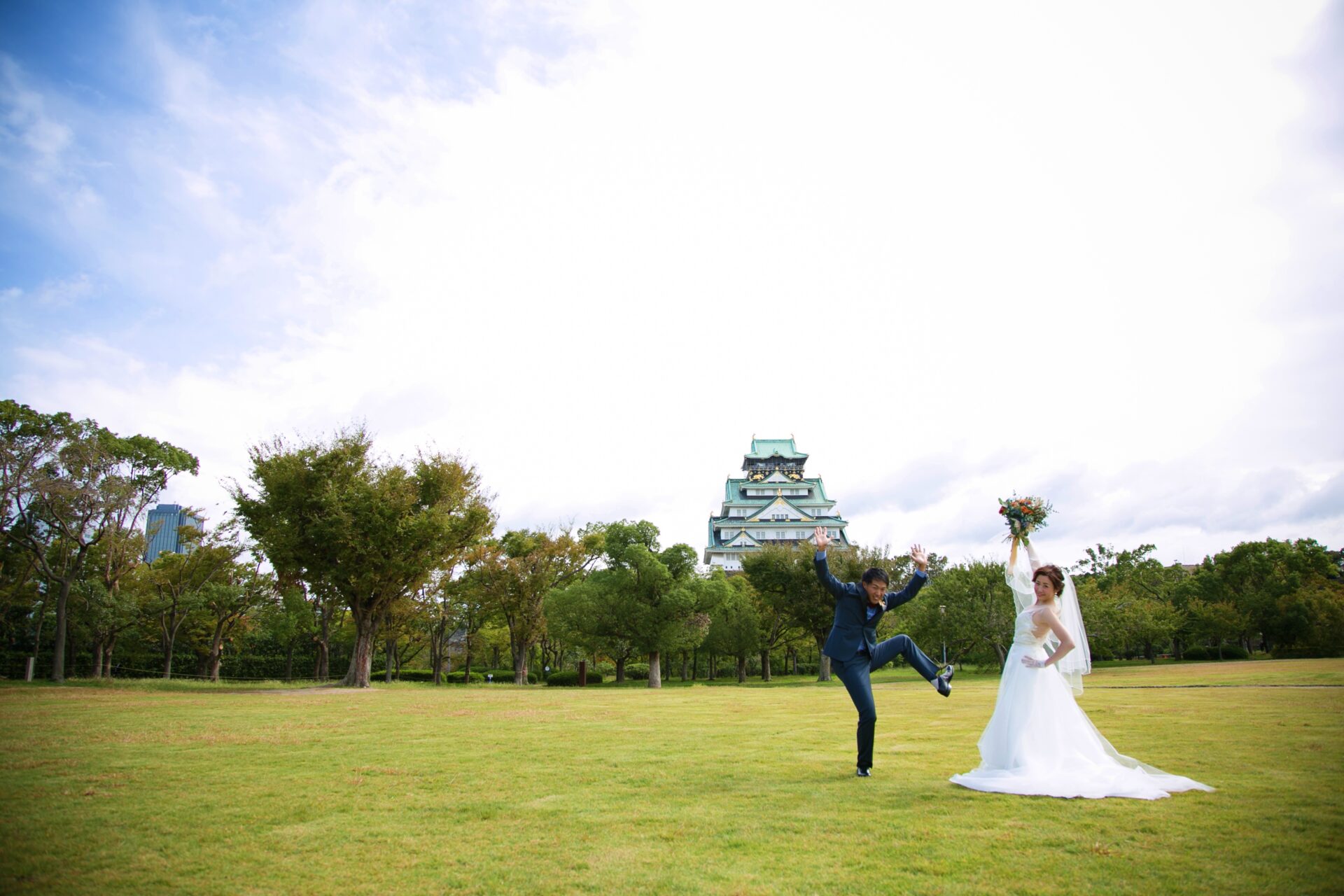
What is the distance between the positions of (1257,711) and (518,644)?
41375 mm

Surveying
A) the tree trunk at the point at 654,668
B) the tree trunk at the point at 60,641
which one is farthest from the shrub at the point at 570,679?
the tree trunk at the point at 60,641

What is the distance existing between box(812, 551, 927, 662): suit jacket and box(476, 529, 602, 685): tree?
37.5 meters

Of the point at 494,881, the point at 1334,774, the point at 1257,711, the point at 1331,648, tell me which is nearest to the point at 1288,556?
the point at 1331,648

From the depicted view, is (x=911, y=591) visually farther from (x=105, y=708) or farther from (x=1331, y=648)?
(x=1331, y=648)

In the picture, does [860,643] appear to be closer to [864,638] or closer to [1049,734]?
[864,638]

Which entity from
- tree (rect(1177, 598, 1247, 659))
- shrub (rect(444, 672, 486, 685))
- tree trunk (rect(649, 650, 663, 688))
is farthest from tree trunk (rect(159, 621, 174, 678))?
tree (rect(1177, 598, 1247, 659))

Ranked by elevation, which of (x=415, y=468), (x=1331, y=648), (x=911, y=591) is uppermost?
(x=415, y=468)

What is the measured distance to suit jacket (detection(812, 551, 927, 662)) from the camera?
8.13 metres

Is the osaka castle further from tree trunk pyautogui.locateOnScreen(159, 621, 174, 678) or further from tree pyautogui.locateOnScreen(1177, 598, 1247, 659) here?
tree trunk pyautogui.locateOnScreen(159, 621, 174, 678)

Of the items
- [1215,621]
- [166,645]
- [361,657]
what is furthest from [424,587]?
[1215,621]

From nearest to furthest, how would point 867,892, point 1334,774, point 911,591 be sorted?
point 867,892, point 1334,774, point 911,591

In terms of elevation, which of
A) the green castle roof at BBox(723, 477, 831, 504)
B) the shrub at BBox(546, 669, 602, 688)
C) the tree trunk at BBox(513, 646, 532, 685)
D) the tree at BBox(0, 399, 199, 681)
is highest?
the green castle roof at BBox(723, 477, 831, 504)

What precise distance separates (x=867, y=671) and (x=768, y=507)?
82.5 m

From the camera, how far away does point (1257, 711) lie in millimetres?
13688
